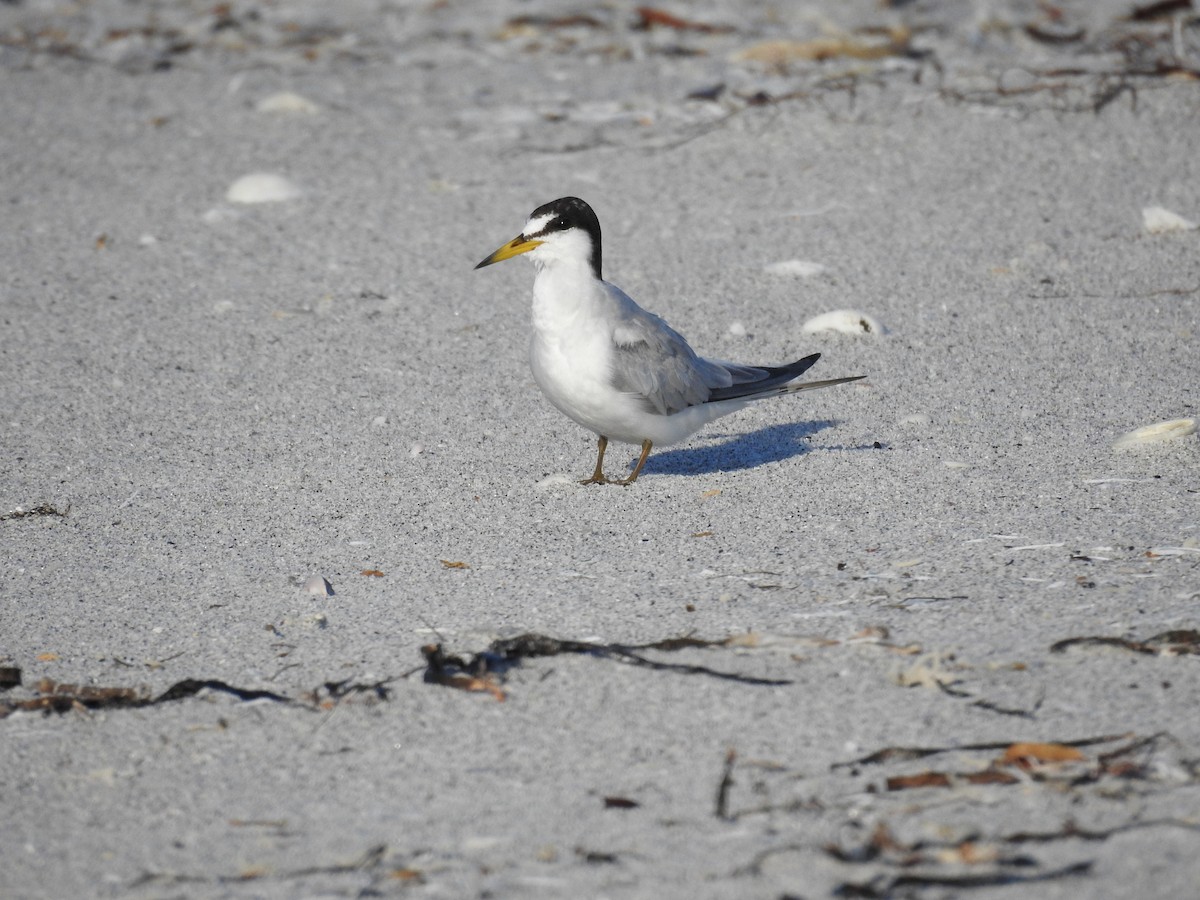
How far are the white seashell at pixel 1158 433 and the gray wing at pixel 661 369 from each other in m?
1.22

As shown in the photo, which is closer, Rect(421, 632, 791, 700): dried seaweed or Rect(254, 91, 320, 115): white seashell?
Rect(421, 632, 791, 700): dried seaweed

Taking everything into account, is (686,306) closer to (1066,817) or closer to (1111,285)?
(1111,285)

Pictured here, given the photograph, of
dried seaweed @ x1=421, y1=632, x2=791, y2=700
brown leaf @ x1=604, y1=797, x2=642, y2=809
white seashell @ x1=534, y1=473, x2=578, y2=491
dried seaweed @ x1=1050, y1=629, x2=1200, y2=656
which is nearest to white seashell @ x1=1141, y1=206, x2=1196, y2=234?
white seashell @ x1=534, y1=473, x2=578, y2=491

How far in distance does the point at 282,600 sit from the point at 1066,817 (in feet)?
6.68

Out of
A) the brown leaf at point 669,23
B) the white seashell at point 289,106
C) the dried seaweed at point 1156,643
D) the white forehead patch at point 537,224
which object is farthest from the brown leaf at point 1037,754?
the brown leaf at point 669,23

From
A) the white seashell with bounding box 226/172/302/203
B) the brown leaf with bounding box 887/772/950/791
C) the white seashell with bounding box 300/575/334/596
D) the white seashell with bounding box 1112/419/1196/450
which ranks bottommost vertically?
the white seashell with bounding box 300/575/334/596

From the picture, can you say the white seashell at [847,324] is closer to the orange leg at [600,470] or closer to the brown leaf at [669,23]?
the orange leg at [600,470]

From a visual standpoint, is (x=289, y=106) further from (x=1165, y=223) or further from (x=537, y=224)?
(x=1165, y=223)

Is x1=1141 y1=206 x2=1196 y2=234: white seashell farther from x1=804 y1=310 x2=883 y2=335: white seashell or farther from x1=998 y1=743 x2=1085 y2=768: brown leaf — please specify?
x1=998 y1=743 x2=1085 y2=768: brown leaf

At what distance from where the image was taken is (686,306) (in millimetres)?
5711

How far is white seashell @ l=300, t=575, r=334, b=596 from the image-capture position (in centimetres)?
361

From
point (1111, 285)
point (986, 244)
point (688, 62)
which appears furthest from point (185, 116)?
point (1111, 285)

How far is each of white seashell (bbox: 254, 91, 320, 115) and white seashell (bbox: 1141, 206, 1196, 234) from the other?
459cm

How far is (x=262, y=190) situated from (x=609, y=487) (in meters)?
3.33
